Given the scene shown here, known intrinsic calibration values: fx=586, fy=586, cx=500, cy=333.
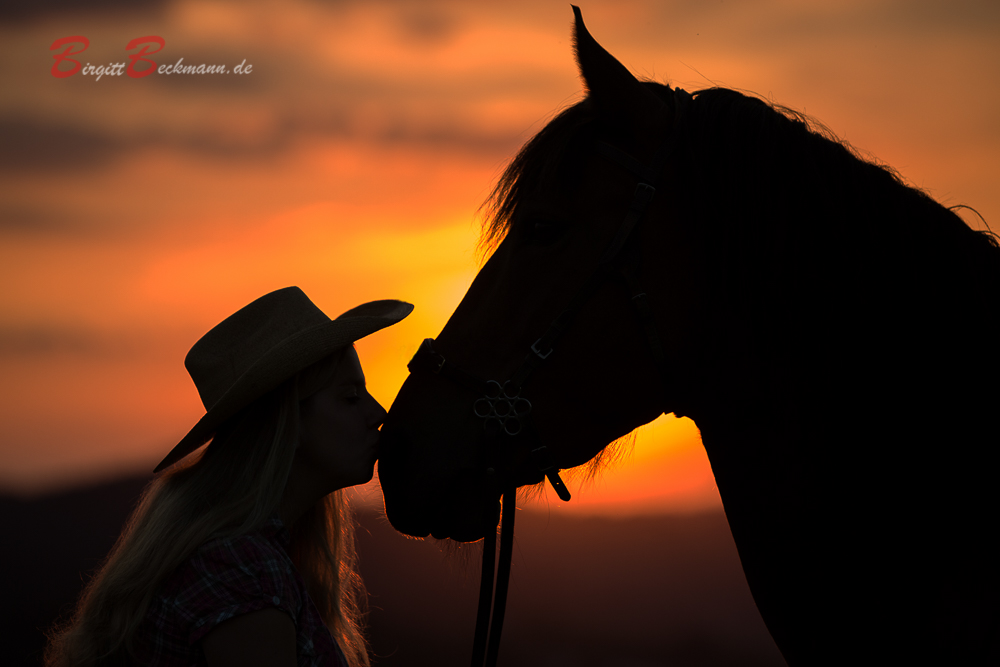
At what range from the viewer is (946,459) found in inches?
51.0

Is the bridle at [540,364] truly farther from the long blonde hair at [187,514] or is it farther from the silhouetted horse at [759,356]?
the long blonde hair at [187,514]

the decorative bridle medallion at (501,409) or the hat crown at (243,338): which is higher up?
the hat crown at (243,338)

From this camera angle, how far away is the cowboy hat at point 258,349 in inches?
63.0

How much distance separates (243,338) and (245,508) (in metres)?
0.55

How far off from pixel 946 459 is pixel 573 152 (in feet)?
3.81

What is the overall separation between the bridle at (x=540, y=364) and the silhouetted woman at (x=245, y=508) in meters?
0.32

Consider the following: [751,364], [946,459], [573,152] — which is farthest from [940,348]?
[573,152]

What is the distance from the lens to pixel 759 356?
4.85 ft

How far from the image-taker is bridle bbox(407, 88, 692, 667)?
1.57 m

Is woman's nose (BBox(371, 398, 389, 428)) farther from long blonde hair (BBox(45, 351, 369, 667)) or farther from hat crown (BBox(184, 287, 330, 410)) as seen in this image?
hat crown (BBox(184, 287, 330, 410))

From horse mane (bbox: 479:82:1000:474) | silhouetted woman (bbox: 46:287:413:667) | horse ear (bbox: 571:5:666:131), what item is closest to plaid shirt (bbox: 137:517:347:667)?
silhouetted woman (bbox: 46:287:413:667)

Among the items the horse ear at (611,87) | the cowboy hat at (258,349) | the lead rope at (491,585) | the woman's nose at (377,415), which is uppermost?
the horse ear at (611,87)

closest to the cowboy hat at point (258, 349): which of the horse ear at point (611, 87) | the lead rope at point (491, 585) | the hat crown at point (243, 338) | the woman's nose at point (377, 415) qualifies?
the hat crown at point (243, 338)

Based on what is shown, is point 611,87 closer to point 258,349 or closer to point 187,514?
point 258,349
